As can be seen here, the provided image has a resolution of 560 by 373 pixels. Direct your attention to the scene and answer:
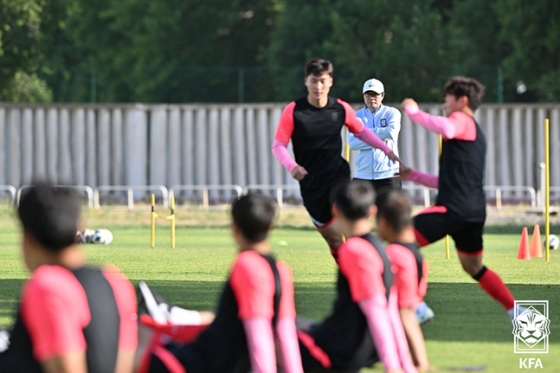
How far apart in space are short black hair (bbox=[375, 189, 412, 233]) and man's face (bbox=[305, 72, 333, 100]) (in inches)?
141

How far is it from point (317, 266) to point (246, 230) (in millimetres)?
8927

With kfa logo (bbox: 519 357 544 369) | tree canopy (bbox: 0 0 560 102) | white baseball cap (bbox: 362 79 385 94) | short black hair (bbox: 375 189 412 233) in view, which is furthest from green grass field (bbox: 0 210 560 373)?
tree canopy (bbox: 0 0 560 102)

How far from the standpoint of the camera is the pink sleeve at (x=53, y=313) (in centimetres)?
479

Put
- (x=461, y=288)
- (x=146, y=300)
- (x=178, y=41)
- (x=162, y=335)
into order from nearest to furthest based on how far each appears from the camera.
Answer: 1. (x=162, y=335)
2. (x=146, y=300)
3. (x=461, y=288)
4. (x=178, y=41)

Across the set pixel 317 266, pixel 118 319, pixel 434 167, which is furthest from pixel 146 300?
pixel 434 167

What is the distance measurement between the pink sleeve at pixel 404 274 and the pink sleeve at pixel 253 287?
1428 mm

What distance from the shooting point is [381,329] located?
6629 mm

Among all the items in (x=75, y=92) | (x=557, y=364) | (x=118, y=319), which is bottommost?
(x=557, y=364)

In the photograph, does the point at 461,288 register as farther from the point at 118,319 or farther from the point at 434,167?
the point at 434,167

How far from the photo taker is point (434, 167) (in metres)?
34.0

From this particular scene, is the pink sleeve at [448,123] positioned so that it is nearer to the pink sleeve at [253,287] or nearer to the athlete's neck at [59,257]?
the pink sleeve at [253,287]

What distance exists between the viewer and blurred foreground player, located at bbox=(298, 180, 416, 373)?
6.80 m

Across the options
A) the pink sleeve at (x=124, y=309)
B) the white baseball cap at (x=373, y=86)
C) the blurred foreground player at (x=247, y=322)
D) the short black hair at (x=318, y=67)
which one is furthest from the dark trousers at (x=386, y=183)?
the pink sleeve at (x=124, y=309)

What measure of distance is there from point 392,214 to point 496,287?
2.18 m
